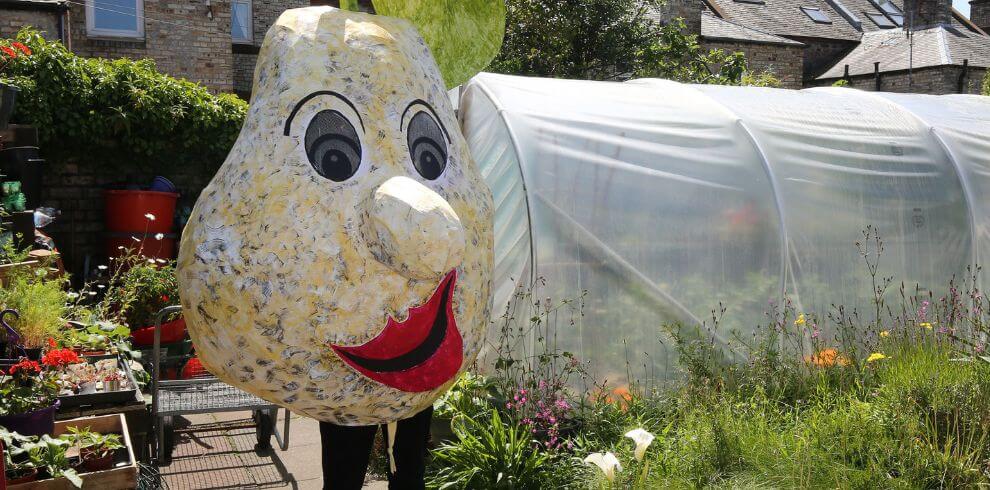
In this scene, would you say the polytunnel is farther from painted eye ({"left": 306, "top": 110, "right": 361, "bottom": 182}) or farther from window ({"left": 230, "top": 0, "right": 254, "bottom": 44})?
window ({"left": 230, "top": 0, "right": 254, "bottom": 44})

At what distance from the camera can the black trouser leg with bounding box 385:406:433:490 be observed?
2.40m

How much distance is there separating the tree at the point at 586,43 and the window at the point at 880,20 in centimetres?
1585

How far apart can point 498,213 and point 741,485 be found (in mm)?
2184

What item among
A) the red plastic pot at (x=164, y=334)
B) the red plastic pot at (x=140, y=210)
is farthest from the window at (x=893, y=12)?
the red plastic pot at (x=164, y=334)

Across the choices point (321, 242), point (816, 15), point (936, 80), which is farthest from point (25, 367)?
point (816, 15)

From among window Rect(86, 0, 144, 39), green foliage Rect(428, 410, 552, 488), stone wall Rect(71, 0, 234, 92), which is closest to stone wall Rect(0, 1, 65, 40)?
stone wall Rect(71, 0, 234, 92)

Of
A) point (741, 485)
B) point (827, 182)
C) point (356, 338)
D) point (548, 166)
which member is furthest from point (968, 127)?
point (356, 338)

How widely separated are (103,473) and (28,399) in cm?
40

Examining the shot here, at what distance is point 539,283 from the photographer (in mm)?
4668

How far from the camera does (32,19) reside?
9078 millimetres

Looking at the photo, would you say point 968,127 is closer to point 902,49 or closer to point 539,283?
point 539,283

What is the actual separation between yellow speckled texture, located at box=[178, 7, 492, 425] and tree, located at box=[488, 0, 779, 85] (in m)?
8.60

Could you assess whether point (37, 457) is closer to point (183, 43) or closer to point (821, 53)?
point (183, 43)

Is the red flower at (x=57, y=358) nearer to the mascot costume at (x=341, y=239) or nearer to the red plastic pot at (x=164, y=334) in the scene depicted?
the mascot costume at (x=341, y=239)
